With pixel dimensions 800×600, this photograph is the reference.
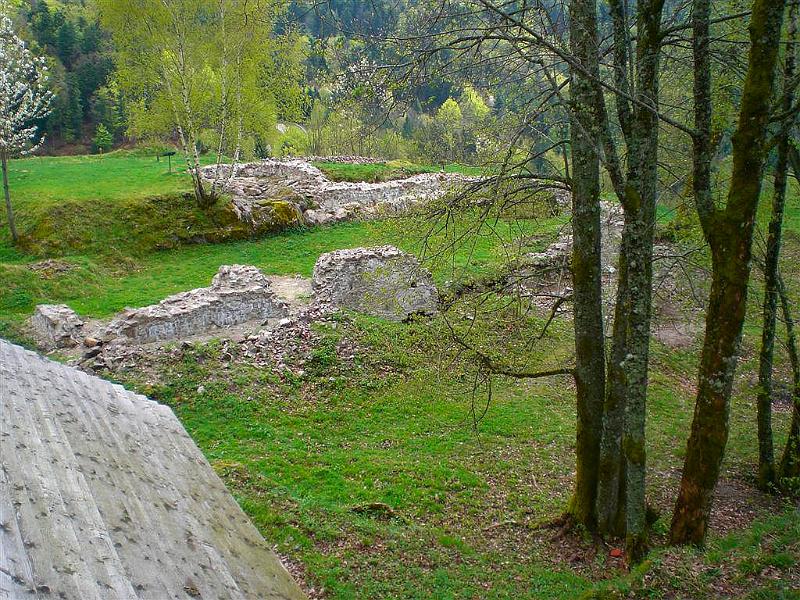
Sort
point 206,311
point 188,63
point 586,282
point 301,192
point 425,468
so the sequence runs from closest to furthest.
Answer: point 586,282
point 425,468
point 206,311
point 188,63
point 301,192

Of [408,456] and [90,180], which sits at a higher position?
[90,180]

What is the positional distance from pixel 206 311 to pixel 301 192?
13.9 meters

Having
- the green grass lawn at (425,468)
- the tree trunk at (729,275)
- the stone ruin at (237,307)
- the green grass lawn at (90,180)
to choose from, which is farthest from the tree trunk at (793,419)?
the green grass lawn at (90,180)

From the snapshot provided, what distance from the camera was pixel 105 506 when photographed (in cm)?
409

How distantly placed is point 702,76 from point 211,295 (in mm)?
12750

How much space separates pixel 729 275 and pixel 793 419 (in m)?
6.25

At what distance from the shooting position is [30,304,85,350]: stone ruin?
46.8 feet

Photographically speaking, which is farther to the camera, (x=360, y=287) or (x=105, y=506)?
(x=360, y=287)

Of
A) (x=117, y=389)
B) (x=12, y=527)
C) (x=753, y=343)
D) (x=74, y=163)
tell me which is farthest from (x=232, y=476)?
(x=74, y=163)

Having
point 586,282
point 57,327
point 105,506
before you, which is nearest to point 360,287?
point 57,327

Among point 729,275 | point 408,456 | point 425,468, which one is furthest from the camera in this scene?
point 408,456

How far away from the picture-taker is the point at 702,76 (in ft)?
19.5

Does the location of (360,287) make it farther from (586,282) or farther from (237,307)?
(586,282)

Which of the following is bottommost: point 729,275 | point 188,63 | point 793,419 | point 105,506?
point 793,419
